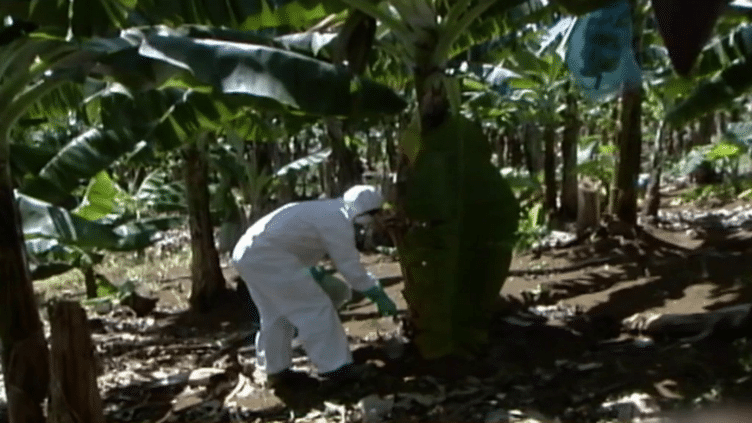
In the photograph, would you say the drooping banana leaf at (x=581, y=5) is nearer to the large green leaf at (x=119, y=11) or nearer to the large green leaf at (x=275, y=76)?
the large green leaf at (x=275, y=76)

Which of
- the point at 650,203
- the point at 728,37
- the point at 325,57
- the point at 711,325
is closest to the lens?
the point at 711,325

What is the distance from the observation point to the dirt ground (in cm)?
489

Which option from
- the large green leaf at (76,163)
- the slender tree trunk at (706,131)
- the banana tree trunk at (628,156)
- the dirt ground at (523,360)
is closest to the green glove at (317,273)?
the dirt ground at (523,360)

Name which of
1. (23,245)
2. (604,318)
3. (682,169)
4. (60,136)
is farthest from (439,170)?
(60,136)

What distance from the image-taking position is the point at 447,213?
389 centimetres

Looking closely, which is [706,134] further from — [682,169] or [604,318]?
[604,318]

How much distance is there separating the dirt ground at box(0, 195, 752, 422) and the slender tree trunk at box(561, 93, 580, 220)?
2.58 m

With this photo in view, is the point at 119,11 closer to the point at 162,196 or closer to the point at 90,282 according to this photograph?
the point at 90,282

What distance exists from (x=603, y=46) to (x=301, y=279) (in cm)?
238

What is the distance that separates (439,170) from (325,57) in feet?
8.40

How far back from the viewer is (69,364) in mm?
3125

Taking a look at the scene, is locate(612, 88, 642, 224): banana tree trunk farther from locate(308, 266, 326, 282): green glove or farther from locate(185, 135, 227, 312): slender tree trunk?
locate(185, 135, 227, 312): slender tree trunk

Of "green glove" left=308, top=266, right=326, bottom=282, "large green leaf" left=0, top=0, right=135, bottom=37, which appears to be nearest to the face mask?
"green glove" left=308, top=266, right=326, bottom=282

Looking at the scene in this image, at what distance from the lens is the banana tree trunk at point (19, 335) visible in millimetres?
4023
